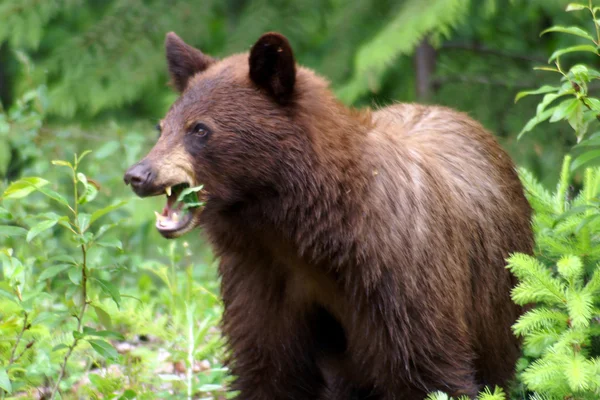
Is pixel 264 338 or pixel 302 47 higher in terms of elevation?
pixel 264 338

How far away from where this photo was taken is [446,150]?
13.7 ft

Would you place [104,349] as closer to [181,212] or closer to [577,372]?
[181,212]

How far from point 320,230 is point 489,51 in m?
4.49

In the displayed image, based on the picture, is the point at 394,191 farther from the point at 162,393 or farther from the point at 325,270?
the point at 162,393

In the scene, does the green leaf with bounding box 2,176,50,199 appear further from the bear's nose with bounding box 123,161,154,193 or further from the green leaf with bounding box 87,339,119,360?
the green leaf with bounding box 87,339,119,360

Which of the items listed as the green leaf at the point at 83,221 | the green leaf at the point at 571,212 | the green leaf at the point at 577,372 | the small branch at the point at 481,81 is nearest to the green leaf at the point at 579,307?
the green leaf at the point at 577,372

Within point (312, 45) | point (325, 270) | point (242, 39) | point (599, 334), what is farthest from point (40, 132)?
point (599, 334)

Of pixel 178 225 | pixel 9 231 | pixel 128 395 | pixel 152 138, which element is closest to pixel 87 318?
pixel 128 395

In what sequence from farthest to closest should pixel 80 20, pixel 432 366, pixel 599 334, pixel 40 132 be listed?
pixel 80 20, pixel 40 132, pixel 432 366, pixel 599 334

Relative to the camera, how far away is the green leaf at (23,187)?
127 inches

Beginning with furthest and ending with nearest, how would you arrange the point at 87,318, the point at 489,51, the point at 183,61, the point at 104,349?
1. the point at 489,51
2. the point at 87,318
3. the point at 183,61
4. the point at 104,349

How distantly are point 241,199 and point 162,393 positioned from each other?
3.11ft

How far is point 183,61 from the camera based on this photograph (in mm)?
3854

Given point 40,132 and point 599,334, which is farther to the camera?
point 40,132
